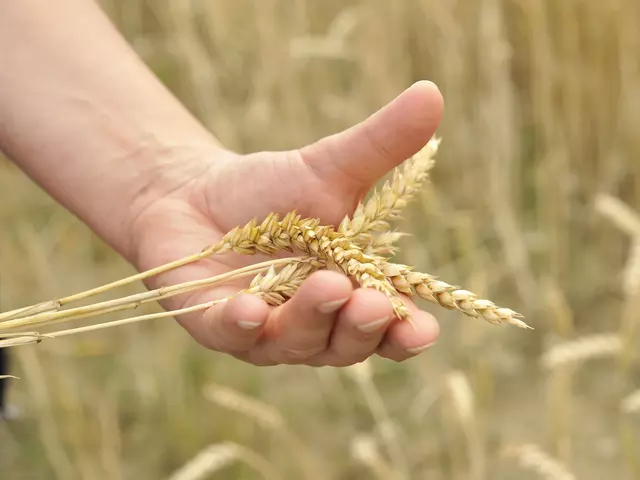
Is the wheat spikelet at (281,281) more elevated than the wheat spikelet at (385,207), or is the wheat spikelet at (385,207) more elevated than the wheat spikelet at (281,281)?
the wheat spikelet at (385,207)

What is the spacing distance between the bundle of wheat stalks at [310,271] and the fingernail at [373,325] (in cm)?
1

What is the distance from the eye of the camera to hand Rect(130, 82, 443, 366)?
52 centimetres

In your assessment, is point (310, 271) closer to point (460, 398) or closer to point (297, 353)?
point (297, 353)

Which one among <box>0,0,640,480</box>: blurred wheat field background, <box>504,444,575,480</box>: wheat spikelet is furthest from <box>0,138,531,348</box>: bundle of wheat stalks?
<box>0,0,640,480</box>: blurred wheat field background

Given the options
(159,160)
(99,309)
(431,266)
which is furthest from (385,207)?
(431,266)

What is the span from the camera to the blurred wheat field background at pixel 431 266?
133 centimetres

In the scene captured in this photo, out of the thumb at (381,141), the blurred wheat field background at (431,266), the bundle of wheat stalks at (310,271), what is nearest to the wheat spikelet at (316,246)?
the bundle of wheat stalks at (310,271)

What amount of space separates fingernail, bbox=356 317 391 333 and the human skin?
0.05 meters

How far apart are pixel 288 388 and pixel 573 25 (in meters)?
1.01

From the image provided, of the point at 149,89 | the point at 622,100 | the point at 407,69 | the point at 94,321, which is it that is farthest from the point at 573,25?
the point at 94,321

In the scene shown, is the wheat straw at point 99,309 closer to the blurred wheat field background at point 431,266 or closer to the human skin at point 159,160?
the human skin at point 159,160

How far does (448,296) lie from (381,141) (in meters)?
0.18

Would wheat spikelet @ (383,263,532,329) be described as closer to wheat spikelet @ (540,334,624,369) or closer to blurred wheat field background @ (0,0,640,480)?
wheat spikelet @ (540,334,624,369)

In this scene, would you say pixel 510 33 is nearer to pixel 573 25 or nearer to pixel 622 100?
pixel 573 25
